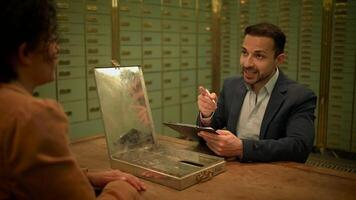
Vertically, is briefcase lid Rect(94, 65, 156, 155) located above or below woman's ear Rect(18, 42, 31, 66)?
below

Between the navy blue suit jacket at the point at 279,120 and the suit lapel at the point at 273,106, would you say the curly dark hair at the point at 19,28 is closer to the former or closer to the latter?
the navy blue suit jacket at the point at 279,120

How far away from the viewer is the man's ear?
2.23 ft

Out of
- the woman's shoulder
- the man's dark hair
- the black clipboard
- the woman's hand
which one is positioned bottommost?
the woman's hand

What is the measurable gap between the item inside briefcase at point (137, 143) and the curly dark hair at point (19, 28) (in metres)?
0.60

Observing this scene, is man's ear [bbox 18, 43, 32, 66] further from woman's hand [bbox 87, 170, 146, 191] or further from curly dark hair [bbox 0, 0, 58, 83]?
woman's hand [bbox 87, 170, 146, 191]

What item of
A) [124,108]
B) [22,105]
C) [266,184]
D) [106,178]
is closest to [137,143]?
[124,108]

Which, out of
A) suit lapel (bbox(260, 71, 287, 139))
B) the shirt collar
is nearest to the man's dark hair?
the shirt collar

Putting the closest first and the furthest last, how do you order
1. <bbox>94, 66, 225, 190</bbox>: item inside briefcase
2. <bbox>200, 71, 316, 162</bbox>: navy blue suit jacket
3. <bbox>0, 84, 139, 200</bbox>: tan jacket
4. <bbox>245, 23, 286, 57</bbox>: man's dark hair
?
<bbox>0, 84, 139, 200</bbox>: tan jacket → <bbox>94, 66, 225, 190</bbox>: item inside briefcase → <bbox>200, 71, 316, 162</bbox>: navy blue suit jacket → <bbox>245, 23, 286, 57</bbox>: man's dark hair

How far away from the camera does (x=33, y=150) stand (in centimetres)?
62

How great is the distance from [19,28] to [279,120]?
51.2 inches

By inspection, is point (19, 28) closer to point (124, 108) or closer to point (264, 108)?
point (124, 108)

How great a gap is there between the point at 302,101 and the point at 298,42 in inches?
55.5

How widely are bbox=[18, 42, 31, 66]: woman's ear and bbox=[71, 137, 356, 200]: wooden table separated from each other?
1.78 feet

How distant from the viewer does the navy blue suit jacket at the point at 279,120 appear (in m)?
1.45
